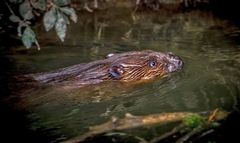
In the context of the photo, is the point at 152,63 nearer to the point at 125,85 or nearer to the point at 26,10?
the point at 125,85

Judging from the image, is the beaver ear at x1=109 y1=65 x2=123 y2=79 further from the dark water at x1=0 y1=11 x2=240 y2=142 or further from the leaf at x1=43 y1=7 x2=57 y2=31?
the leaf at x1=43 y1=7 x2=57 y2=31

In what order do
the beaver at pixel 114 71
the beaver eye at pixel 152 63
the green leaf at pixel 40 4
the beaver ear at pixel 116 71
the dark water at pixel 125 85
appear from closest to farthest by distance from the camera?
the green leaf at pixel 40 4 → the dark water at pixel 125 85 → the beaver at pixel 114 71 → the beaver ear at pixel 116 71 → the beaver eye at pixel 152 63

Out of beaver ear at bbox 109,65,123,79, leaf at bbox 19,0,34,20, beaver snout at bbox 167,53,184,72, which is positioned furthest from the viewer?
beaver snout at bbox 167,53,184,72

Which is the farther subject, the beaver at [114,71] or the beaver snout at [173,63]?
the beaver snout at [173,63]

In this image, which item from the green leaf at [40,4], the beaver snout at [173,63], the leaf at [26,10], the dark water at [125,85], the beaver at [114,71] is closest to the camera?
the leaf at [26,10]

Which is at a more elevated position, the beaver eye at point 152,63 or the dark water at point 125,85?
the beaver eye at point 152,63

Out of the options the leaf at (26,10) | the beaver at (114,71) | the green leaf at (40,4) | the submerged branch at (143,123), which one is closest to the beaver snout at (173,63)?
the beaver at (114,71)

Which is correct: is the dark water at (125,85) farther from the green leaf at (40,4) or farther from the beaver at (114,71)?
the green leaf at (40,4)

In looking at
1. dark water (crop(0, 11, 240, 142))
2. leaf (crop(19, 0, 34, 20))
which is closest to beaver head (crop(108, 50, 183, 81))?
dark water (crop(0, 11, 240, 142))
